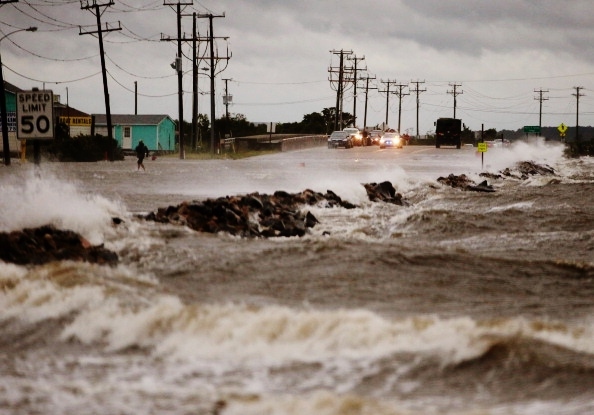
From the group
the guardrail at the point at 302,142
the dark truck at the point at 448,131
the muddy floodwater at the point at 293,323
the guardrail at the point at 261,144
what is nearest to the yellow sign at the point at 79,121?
the guardrail at the point at 261,144

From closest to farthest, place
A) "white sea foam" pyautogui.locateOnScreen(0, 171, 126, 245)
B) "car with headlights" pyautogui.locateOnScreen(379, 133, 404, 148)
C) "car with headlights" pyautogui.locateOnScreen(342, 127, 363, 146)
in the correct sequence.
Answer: "white sea foam" pyautogui.locateOnScreen(0, 171, 126, 245), "car with headlights" pyautogui.locateOnScreen(379, 133, 404, 148), "car with headlights" pyautogui.locateOnScreen(342, 127, 363, 146)

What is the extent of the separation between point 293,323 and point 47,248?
616 cm

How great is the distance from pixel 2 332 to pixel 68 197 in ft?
33.7

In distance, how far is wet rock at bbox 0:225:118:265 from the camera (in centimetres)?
1393

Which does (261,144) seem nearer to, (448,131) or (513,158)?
(513,158)

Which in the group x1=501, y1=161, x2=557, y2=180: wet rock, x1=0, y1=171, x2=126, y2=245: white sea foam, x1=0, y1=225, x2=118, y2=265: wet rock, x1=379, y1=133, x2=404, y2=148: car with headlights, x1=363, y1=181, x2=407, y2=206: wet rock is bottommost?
x1=501, y1=161, x2=557, y2=180: wet rock

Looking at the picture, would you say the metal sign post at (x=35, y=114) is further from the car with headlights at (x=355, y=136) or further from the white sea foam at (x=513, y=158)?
the car with headlights at (x=355, y=136)

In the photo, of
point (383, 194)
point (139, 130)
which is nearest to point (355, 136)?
point (139, 130)

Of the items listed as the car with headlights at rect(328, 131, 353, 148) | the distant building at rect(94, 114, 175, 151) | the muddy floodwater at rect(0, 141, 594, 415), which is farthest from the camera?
the distant building at rect(94, 114, 175, 151)

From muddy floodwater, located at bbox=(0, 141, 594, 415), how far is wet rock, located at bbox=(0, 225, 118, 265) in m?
0.41

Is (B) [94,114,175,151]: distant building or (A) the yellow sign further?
(B) [94,114,175,151]: distant building

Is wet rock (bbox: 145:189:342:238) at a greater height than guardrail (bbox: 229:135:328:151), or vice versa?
guardrail (bbox: 229:135:328:151)

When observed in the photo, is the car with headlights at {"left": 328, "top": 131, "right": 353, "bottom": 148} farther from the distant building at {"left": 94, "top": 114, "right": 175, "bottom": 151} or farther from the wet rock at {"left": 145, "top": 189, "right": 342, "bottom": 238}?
the wet rock at {"left": 145, "top": 189, "right": 342, "bottom": 238}

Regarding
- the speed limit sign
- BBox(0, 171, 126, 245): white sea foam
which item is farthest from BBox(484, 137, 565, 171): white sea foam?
BBox(0, 171, 126, 245): white sea foam
